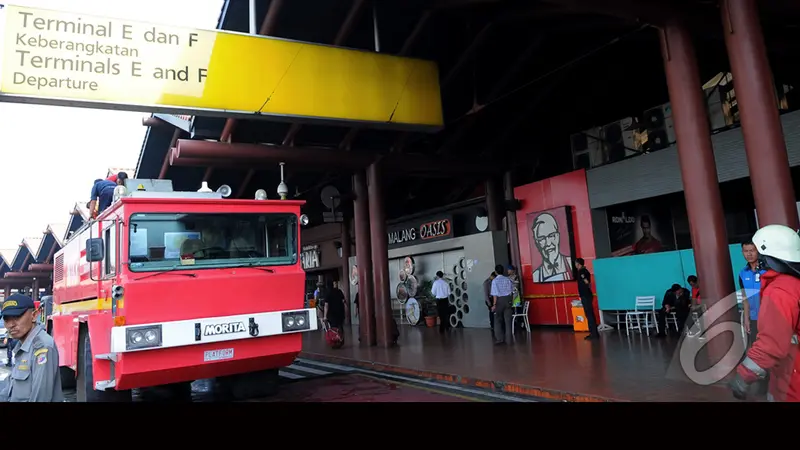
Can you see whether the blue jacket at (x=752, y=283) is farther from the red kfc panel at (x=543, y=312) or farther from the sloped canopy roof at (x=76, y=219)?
the sloped canopy roof at (x=76, y=219)

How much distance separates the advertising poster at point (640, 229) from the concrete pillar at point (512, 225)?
281 centimetres

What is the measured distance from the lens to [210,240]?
697cm

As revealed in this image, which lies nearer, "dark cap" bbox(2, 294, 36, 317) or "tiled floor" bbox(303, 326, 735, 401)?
"dark cap" bbox(2, 294, 36, 317)

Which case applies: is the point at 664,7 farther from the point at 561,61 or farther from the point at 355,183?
the point at 355,183

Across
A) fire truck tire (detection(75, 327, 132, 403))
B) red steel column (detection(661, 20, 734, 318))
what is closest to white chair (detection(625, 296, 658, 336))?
red steel column (detection(661, 20, 734, 318))

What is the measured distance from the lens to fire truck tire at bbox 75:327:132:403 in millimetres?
7023

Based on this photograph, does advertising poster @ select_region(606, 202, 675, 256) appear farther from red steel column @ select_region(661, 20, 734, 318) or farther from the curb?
the curb

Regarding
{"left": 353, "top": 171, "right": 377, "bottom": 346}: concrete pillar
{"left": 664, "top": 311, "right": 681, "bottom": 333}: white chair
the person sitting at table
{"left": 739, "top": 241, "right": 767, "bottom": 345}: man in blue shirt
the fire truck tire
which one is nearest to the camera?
{"left": 739, "top": 241, "right": 767, "bottom": 345}: man in blue shirt

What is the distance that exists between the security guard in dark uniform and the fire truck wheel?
4072mm

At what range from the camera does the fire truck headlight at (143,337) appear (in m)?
6.05

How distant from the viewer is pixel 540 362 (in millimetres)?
9172

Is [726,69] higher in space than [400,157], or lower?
higher
